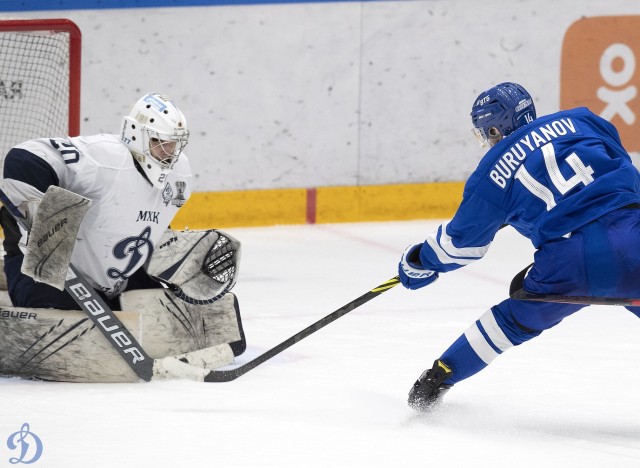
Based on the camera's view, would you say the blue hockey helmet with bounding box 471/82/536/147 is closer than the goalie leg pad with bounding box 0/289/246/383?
Yes

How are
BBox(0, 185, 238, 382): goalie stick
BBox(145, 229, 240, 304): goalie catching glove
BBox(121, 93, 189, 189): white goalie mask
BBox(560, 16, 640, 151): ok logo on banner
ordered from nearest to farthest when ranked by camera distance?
BBox(0, 185, 238, 382): goalie stick → BBox(121, 93, 189, 189): white goalie mask → BBox(145, 229, 240, 304): goalie catching glove → BBox(560, 16, 640, 151): ok logo on banner

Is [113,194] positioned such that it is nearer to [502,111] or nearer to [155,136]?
[155,136]

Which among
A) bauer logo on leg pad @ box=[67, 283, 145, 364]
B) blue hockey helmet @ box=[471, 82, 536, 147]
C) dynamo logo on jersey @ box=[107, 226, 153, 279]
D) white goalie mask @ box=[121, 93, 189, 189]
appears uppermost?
blue hockey helmet @ box=[471, 82, 536, 147]

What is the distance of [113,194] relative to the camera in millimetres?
4109

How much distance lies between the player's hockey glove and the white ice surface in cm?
36

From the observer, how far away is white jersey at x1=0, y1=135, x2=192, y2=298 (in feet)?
13.2

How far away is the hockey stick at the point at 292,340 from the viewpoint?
399cm

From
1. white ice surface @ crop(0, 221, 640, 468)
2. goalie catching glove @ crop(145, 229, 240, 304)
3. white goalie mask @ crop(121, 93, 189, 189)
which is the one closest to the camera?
white ice surface @ crop(0, 221, 640, 468)

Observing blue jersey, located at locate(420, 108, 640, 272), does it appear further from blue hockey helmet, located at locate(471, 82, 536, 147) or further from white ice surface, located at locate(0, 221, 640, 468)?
white ice surface, located at locate(0, 221, 640, 468)

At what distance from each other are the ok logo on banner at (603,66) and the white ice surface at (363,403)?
6.82ft

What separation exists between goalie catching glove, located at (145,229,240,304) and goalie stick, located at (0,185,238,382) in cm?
31

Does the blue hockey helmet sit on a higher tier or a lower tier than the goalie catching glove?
higher

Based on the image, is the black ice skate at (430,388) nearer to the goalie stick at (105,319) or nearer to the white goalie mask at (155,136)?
the goalie stick at (105,319)

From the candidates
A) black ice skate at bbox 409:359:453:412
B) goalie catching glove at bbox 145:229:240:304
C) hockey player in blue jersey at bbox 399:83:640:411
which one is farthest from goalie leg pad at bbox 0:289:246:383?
hockey player in blue jersey at bbox 399:83:640:411
